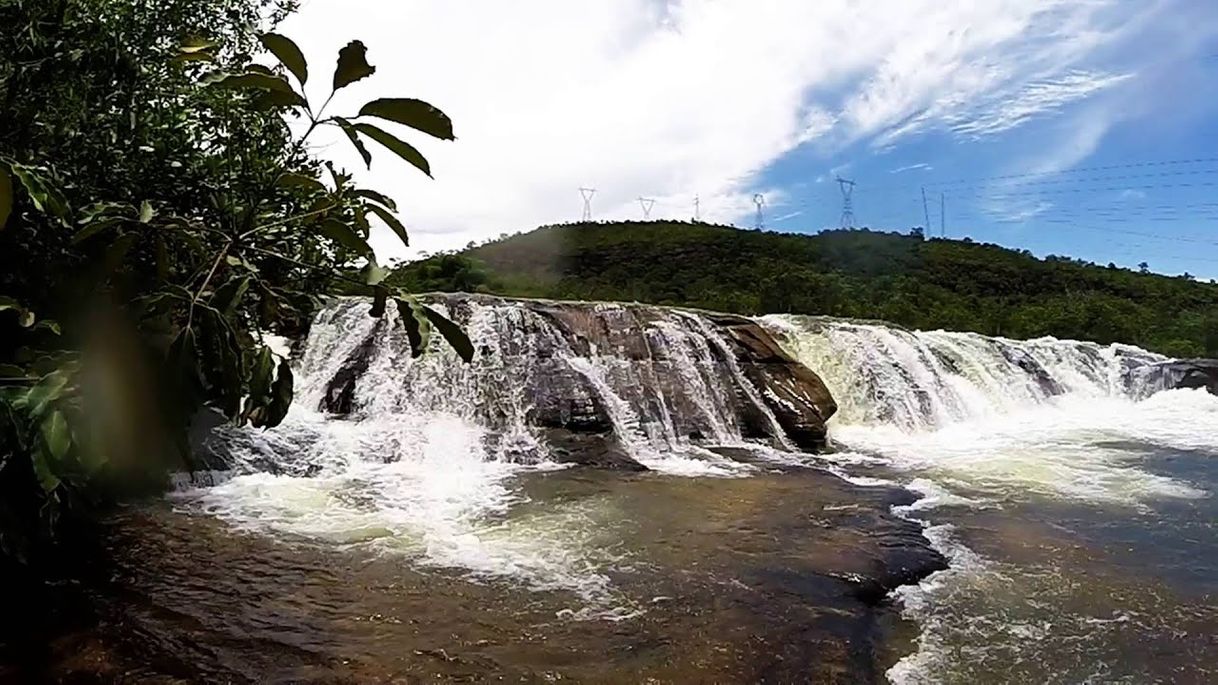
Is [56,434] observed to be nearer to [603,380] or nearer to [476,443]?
[476,443]

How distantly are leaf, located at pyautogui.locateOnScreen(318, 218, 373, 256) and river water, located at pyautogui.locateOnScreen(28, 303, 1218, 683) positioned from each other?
6.85 feet

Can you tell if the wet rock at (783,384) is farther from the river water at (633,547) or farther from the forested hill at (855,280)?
the forested hill at (855,280)

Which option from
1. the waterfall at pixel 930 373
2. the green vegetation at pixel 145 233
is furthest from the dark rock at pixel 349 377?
the waterfall at pixel 930 373

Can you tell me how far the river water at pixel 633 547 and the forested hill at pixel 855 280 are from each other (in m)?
18.6

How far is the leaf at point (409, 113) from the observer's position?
202cm

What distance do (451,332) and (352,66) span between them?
0.72 metres

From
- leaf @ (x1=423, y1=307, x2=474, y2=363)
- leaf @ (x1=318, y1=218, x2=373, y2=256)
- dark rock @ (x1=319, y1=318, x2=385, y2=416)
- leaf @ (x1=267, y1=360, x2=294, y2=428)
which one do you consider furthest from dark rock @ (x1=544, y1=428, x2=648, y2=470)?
leaf @ (x1=423, y1=307, x2=474, y2=363)

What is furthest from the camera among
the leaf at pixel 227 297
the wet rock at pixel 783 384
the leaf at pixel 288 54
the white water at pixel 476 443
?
the wet rock at pixel 783 384

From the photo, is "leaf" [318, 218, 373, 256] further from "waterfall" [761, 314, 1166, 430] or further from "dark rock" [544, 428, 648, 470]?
"waterfall" [761, 314, 1166, 430]

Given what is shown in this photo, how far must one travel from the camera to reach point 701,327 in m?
12.9

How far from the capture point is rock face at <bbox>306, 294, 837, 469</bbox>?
33.9 ft

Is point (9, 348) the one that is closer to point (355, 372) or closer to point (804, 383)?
point (355, 372)

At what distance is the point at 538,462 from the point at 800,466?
3.19 meters

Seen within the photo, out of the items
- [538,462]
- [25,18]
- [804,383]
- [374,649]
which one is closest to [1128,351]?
[804,383]
